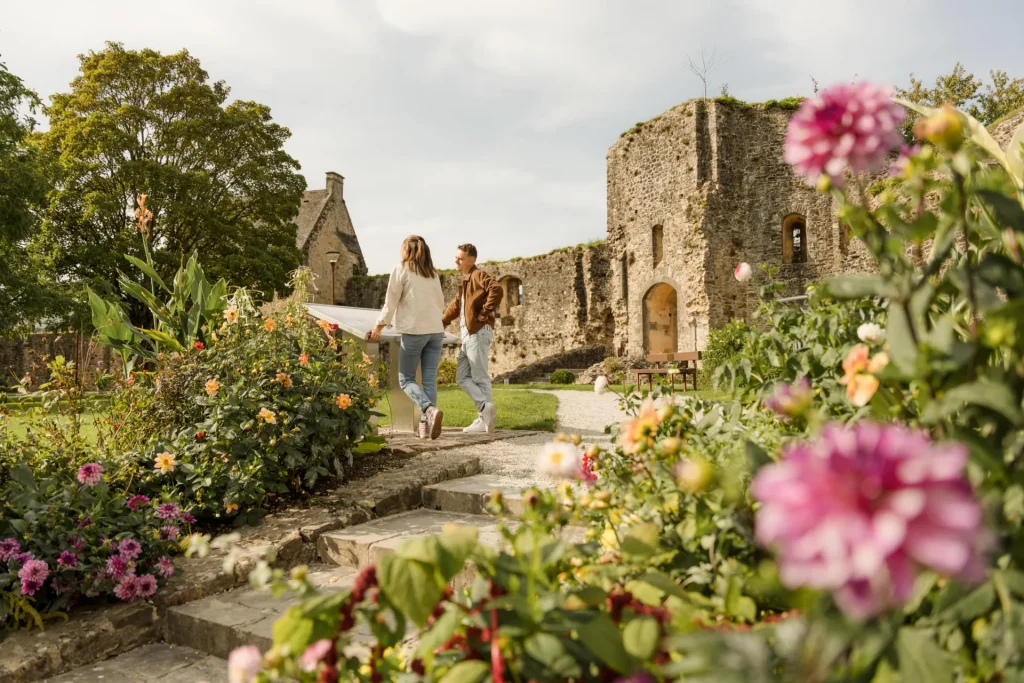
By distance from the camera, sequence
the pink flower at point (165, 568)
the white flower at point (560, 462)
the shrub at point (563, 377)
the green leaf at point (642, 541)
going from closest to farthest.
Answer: the green leaf at point (642, 541) → the white flower at point (560, 462) → the pink flower at point (165, 568) → the shrub at point (563, 377)

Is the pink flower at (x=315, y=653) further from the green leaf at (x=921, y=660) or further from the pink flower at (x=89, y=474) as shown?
the pink flower at (x=89, y=474)

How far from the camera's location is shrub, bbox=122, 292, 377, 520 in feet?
10.2

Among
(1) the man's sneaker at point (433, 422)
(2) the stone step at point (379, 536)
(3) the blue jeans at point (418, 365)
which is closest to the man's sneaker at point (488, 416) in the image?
Answer: (3) the blue jeans at point (418, 365)

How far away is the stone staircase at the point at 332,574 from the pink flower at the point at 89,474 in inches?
24.6

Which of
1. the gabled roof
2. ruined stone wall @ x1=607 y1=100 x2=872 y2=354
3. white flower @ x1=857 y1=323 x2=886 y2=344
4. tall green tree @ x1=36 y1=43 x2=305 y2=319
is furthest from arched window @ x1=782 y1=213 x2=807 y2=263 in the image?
white flower @ x1=857 y1=323 x2=886 y2=344

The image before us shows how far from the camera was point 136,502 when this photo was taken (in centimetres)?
271

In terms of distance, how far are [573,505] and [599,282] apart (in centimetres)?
2187

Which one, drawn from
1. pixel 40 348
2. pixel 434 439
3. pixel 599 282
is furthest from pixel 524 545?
pixel 40 348

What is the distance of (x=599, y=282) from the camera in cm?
2295

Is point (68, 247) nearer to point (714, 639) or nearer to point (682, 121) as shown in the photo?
point (682, 121)

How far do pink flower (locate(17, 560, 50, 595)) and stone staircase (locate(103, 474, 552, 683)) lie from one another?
1.08ft

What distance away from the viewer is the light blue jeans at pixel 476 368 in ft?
18.7

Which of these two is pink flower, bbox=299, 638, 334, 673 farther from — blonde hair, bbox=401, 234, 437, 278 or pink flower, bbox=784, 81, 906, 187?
blonde hair, bbox=401, 234, 437, 278

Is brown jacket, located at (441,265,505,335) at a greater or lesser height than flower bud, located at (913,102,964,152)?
greater
